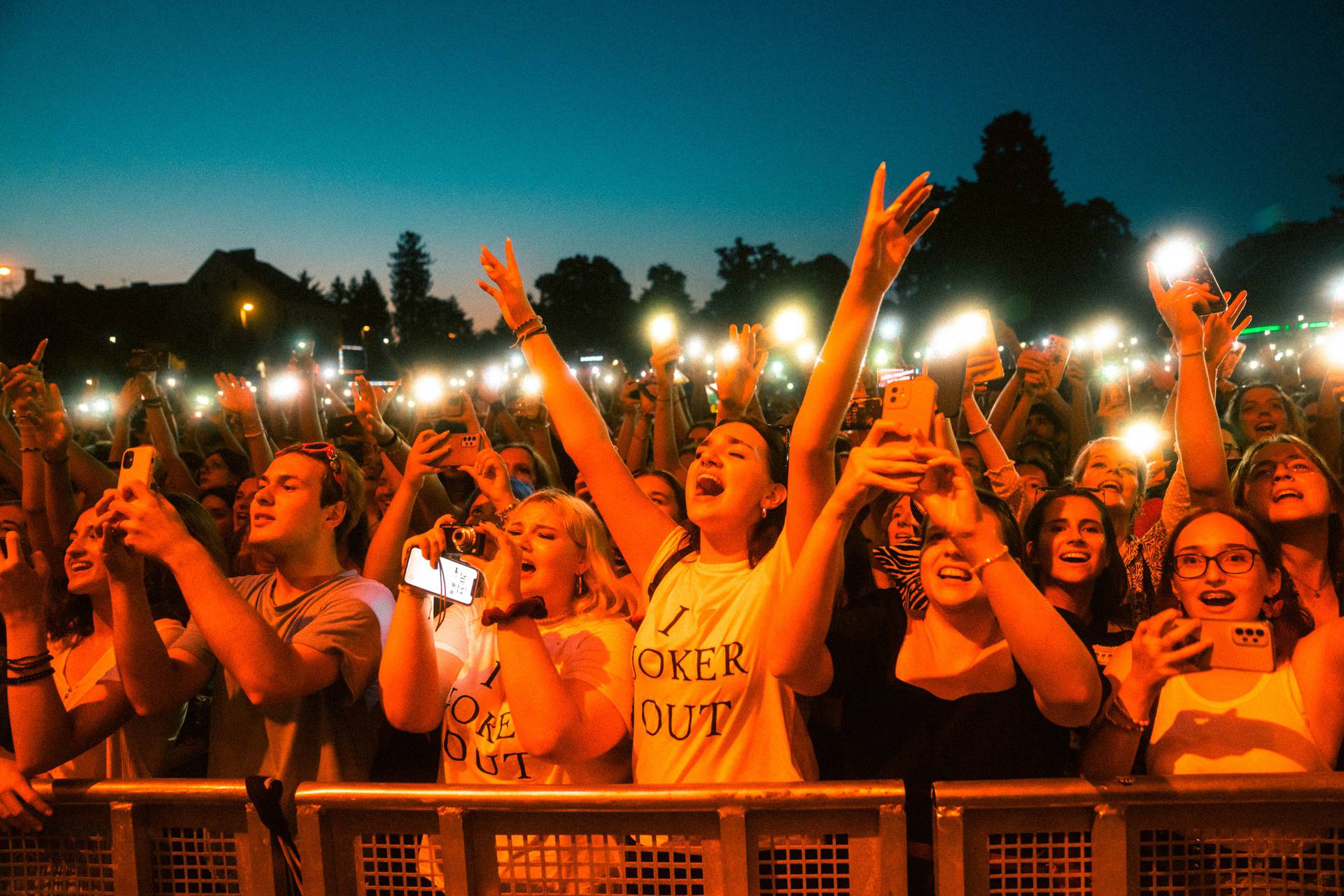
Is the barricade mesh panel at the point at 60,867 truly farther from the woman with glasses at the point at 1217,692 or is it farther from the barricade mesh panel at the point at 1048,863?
the woman with glasses at the point at 1217,692

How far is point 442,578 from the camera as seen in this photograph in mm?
2402

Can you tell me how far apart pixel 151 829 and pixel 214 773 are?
61 centimetres

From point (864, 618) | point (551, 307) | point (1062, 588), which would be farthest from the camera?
point (551, 307)

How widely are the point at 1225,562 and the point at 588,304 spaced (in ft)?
183

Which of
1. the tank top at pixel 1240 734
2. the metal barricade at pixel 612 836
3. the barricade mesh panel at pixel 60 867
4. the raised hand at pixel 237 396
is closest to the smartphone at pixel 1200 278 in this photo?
the tank top at pixel 1240 734

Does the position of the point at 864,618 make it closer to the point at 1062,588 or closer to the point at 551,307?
the point at 1062,588

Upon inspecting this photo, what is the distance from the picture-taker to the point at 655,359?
508 cm

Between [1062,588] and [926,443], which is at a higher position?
[926,443]

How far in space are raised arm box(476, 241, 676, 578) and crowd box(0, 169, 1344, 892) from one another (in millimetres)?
12

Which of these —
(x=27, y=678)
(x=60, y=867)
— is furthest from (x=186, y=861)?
(x=27, y=678)

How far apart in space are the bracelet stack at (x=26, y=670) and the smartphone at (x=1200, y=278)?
159 inches

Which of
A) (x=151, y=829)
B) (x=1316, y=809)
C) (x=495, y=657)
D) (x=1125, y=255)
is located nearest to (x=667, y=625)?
(x=495, y=657)

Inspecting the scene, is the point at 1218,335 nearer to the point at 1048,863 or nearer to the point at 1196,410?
the point at 1196,410

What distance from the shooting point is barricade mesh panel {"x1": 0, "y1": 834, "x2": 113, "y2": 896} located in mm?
2205
